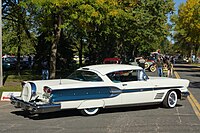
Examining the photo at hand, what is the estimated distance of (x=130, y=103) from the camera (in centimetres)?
1103

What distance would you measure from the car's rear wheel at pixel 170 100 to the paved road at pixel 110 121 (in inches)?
9.7

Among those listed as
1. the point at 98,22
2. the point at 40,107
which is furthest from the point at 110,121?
the point at 98,22

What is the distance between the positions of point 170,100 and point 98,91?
282 centimetres

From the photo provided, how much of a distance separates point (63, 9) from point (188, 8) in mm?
40298

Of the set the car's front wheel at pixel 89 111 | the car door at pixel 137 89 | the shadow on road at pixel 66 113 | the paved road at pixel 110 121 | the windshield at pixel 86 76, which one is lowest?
the paved road at pixel 110 121

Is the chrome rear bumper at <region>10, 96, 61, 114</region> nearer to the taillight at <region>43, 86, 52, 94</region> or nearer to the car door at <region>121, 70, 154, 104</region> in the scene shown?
the taillight at <region>43, 86, 52, 94</region>

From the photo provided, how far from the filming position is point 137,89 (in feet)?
36.4

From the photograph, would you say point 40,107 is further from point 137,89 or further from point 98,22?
point 98,22

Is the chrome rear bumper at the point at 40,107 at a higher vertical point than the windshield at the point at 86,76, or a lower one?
lower

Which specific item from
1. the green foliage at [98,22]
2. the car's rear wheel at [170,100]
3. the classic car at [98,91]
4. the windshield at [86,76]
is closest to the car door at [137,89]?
A: the classic car at [98,91]

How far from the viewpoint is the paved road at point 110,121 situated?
871 cm

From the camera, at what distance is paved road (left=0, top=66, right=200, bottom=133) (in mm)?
8711

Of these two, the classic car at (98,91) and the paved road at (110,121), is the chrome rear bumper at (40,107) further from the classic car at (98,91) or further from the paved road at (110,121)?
the paved road at (110,121)

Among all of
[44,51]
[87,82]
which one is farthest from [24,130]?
[44,51]
